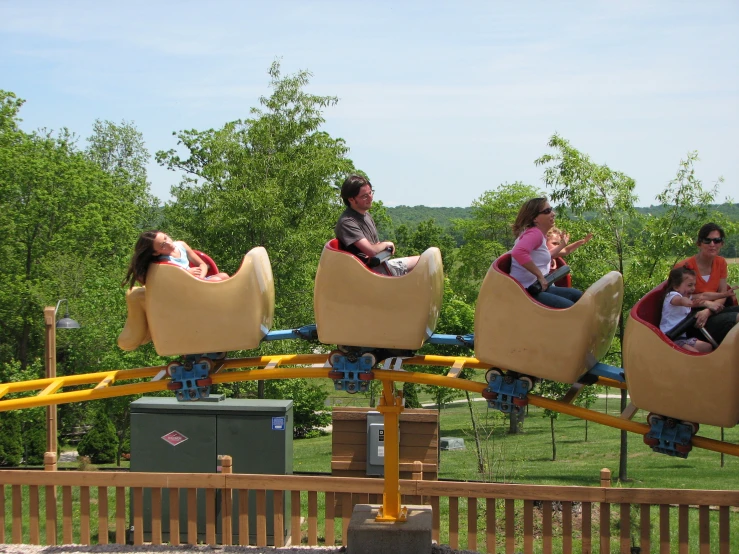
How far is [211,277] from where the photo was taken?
4.91 metres

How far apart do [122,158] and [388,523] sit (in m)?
41.6

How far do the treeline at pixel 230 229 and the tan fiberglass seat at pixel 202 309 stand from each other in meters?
0.63

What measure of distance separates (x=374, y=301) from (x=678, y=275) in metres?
1.58

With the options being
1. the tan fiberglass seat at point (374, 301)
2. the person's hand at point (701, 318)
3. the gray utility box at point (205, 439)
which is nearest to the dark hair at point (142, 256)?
the tan fiberglass seat at point (374, 301)

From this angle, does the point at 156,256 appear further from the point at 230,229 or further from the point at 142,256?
the point at 230,229

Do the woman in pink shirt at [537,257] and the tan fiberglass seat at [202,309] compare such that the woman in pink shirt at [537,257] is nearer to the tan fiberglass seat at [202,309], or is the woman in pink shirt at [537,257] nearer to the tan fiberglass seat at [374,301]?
the tan fiberglass seat at [374,301]

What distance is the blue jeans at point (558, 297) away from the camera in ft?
14.0

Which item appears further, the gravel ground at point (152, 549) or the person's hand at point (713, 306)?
the gravel ground at point (152, 549)

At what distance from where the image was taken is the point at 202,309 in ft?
15.4

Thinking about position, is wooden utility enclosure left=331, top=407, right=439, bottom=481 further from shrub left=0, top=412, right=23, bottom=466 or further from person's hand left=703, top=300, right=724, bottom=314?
shrub left=0, top=412, right=23, bottom=466

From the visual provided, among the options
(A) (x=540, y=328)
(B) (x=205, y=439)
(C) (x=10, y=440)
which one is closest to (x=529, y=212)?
(A) (x=540, y=328)

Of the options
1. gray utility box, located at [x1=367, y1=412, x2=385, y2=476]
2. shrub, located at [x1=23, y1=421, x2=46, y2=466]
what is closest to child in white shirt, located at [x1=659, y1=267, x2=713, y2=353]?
gray utility box, located at [x1=367, y1=412, x2=385, y2=476]

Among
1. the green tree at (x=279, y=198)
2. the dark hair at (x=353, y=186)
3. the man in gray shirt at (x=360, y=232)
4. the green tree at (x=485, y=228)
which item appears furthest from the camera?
the green tree at (x=485, y=228)

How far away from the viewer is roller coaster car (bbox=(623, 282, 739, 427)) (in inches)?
149
